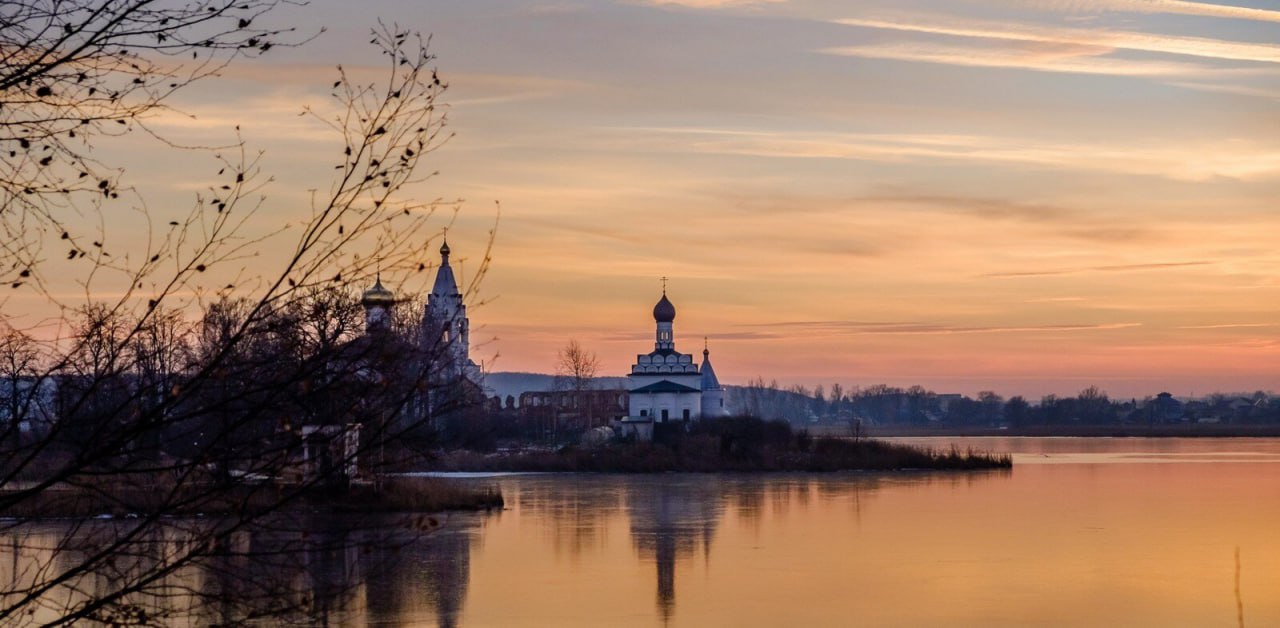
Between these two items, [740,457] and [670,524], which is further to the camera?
[740,457]

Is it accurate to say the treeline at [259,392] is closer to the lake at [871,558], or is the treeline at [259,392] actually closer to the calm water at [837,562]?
the calm water at [837,562]

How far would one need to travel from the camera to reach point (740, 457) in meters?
59.3

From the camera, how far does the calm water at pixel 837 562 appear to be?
57.0ft

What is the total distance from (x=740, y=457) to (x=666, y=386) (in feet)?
84.3

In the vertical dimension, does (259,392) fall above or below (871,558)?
above

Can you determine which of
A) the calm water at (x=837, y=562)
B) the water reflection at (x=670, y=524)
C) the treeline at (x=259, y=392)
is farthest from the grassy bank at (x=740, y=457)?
the treeline at (x=259, y=392)

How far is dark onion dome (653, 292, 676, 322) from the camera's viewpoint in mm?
90562

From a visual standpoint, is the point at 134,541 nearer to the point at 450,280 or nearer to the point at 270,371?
the point at 270,371

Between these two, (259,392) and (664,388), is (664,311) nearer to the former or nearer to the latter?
(664,388)

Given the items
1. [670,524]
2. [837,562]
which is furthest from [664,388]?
[837,562]

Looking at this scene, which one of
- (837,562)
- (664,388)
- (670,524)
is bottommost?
(837,562)

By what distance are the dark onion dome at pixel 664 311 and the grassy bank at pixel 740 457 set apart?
28197mm

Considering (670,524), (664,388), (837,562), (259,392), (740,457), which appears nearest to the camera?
(259,392)

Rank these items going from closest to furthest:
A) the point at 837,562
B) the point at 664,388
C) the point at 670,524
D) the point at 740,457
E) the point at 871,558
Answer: the point at 837,562, the point at 871,558, the point at 670,524, the point at 740,457, the point at 664,388
